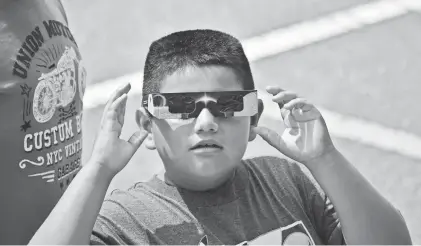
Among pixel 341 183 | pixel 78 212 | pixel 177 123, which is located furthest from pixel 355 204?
pixel 78 212

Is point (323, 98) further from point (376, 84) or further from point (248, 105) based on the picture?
point (248, 105)

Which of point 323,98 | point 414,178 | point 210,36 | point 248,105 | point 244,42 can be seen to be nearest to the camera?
point 248,105

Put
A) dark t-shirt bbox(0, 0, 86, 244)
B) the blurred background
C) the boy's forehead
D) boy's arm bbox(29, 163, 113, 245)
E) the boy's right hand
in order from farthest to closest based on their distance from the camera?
the blurred background → dark t-shirt bbox(0, 0, 86, 244) → the boy's forehead → the boy's right hand → boy's arm bbox(29, 163, 113, 245)

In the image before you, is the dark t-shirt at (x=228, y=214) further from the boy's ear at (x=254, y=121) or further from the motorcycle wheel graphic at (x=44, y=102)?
the motorcycle wheel graphic at (x=44, y=102)

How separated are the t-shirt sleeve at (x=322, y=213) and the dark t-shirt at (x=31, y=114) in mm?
810

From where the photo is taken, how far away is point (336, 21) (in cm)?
444

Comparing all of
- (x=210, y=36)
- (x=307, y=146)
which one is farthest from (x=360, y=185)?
(x=210, y=36)

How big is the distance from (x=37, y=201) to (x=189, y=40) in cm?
71

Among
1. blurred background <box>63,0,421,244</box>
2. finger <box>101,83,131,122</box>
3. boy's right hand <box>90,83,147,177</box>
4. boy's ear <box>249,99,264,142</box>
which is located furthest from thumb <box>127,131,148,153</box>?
blurred background <box>63,0,421,244</box>

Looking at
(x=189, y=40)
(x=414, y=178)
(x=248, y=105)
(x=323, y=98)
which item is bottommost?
(x=414, y=178)

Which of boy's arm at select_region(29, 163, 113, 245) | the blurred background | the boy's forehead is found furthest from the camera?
the blurred background

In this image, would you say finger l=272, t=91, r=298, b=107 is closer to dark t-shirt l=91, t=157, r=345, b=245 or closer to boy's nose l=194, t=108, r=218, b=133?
boy's nose l=194, t=108, r=218, b=133

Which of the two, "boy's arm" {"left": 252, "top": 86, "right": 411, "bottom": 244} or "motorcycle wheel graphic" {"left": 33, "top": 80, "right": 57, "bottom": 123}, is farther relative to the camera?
"motorcycle wheel graphic" {"left": 33, "top": 80, "right": 57, "bottom": 123}

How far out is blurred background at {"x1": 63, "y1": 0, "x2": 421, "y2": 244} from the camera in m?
3.78
